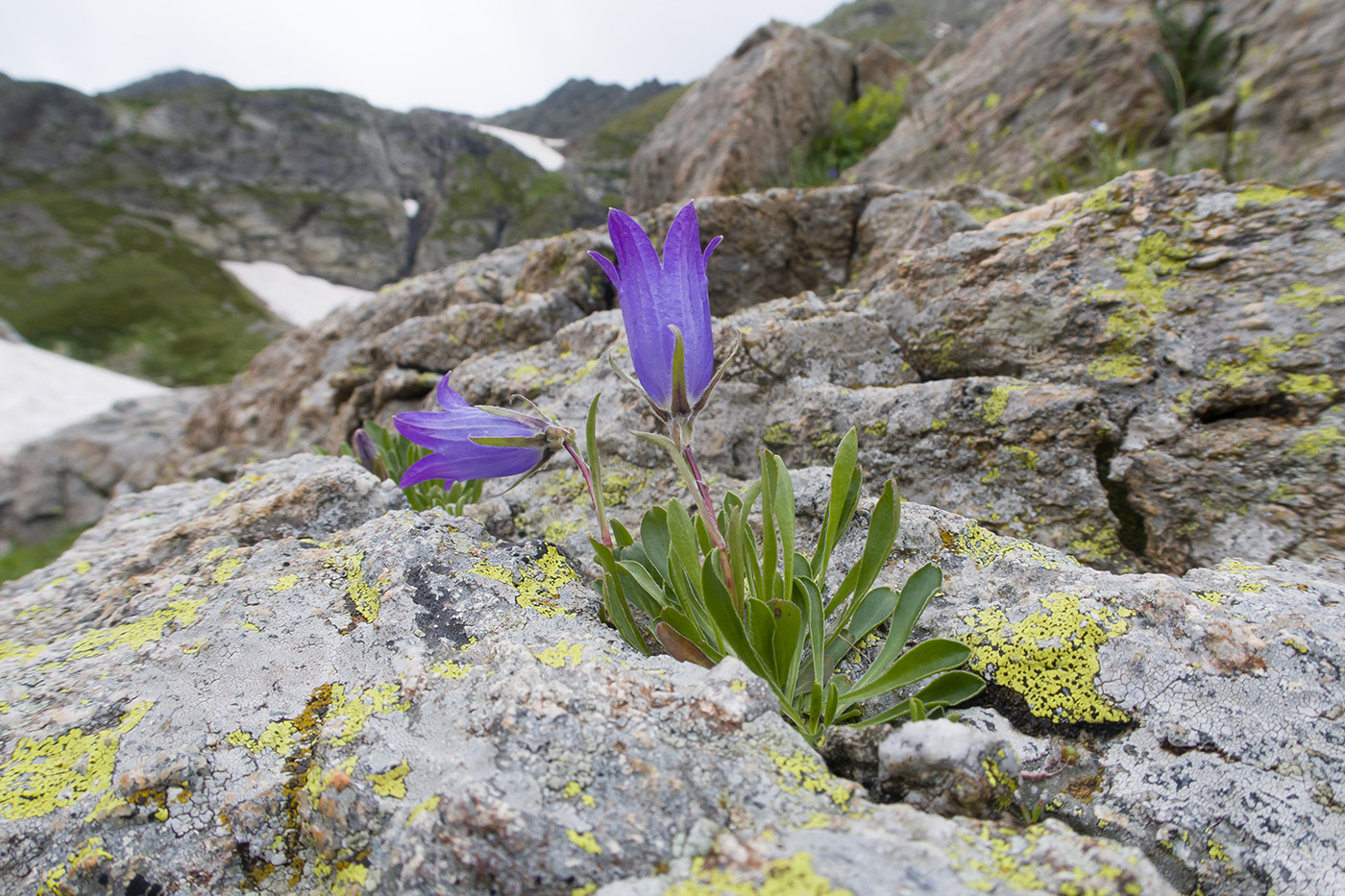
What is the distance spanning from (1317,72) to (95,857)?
8214 millimetres

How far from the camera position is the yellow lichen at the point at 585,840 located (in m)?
1.11

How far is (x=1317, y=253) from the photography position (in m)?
2.39

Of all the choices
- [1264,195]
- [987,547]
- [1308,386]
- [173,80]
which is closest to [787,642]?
[987,547]

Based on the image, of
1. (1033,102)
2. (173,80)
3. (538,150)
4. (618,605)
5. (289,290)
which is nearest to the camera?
(618,605)

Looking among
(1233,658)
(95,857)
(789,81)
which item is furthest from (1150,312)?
(789,81)

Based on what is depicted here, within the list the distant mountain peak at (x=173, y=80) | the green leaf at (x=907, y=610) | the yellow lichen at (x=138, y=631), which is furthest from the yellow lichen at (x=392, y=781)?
the distant mountain peak at (x=173, y=80)

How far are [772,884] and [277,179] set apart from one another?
71610 millimetres

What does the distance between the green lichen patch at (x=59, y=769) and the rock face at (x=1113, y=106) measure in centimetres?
697

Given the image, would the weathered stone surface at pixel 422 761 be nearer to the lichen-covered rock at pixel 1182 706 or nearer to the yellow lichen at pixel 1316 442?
the lichen-covered rock at pixel 1182 706

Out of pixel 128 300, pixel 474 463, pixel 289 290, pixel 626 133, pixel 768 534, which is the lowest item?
pixel 768 534

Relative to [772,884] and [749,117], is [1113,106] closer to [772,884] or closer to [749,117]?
[749,117]

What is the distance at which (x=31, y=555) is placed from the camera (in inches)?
474

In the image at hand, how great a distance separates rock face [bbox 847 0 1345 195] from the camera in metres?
5.00

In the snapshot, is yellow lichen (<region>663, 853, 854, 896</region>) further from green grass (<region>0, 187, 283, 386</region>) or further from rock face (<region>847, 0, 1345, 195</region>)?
green grass (<region>0, 187, 283, 386</region>)
